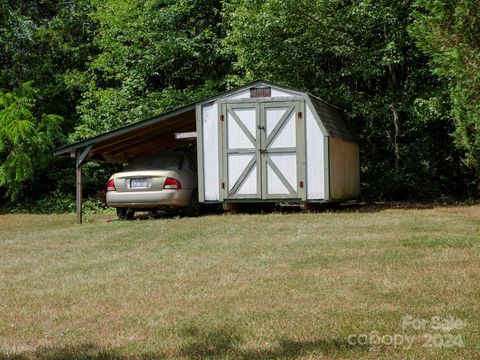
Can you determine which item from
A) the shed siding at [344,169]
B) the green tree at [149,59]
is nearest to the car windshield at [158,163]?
the shed siding at [344,169]

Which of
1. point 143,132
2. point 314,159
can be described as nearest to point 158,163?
point 143,132

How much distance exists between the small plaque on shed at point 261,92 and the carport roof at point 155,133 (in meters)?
0.11

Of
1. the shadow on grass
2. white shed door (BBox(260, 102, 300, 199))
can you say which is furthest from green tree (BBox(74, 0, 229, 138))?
the shadow on grass

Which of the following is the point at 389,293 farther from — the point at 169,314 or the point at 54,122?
the point at 54,122

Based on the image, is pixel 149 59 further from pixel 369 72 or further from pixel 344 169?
pixel 344 169

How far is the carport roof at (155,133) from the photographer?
14.7 metres

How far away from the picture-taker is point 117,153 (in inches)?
683

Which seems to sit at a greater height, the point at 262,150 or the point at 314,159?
the point at 262,150

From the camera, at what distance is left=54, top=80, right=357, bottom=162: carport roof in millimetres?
14734

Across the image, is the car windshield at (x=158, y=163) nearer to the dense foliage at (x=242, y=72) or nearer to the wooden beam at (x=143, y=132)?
the wooden beam at (x=143, y=132)

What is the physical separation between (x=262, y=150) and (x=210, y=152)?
124 centimetres

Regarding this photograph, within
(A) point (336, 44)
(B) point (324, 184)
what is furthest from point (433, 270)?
(A) point (336, 44)

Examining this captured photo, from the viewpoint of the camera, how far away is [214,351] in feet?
13.3

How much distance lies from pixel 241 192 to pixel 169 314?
31.2ft
